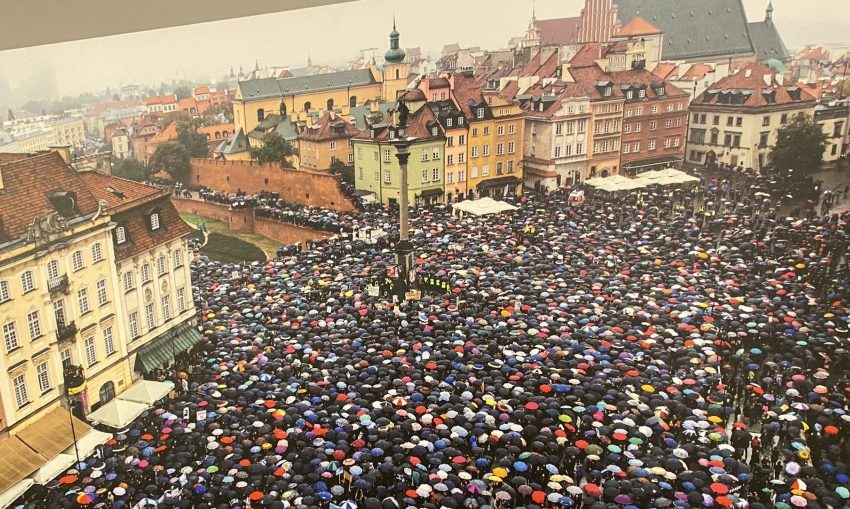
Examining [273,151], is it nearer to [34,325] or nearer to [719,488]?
[34,325]

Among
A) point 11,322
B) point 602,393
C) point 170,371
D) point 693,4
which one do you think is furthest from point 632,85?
point 11,322

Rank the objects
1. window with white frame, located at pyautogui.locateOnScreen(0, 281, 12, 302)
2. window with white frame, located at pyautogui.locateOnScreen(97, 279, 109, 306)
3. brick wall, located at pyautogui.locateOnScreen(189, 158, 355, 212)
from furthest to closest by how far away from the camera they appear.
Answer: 1. brick wall, located at pyautogui.locateOnScreen(189, 158, 355, 212)
2. window with white frame, located at pyautogui.locateOnScreen(97, 279, 109, 306)
3. window with white frame, located at pyautogui.locateOnScreen(0, 281, 12, 302)

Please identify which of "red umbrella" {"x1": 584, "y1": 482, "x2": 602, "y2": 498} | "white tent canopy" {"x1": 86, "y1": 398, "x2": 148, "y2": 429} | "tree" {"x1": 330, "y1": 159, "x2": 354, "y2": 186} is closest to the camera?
"red umbrella" {"x1": 584, "y1": 482, "x2": 602, "y2": 498}

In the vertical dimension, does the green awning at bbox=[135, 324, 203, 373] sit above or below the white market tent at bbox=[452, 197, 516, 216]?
below

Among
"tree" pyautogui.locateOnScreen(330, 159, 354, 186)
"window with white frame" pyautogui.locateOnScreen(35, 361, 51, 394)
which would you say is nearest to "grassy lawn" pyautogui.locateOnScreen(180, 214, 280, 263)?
"tree" pyautogui.locateOnScreen(330, 159, 354, 186)

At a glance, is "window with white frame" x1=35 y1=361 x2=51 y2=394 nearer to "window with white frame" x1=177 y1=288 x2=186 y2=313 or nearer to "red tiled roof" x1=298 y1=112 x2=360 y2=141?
"window with white frame" x1=177 y1=288 x2=186 y2=313

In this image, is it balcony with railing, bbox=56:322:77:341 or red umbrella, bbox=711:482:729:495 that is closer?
red umbrella, bbox=711:482:729:495

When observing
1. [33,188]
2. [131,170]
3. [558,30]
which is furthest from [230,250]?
[558,30]
